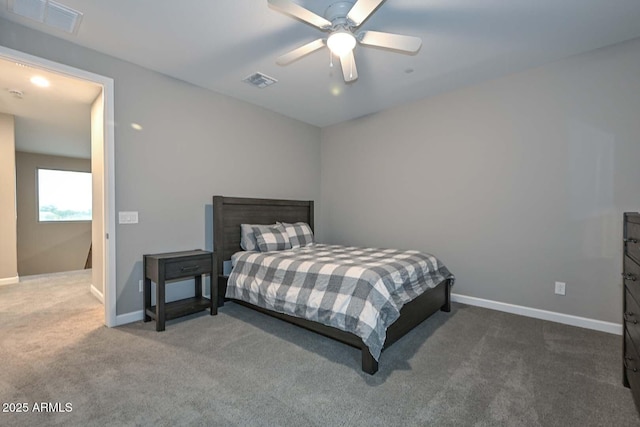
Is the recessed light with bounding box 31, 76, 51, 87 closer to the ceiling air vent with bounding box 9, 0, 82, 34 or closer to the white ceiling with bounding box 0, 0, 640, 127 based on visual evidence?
the white ceiling with bounding box 0, 0, 640, 127

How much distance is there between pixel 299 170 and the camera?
5043mm

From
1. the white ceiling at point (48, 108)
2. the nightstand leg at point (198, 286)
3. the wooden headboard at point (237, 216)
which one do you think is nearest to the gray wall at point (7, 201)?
the white ceiling at point (48, 108)

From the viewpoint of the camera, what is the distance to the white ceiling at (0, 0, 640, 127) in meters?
2.27

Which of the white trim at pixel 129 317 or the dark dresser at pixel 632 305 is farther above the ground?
the dark dresser at pixel 632 305

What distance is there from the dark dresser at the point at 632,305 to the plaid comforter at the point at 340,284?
1.37 meters

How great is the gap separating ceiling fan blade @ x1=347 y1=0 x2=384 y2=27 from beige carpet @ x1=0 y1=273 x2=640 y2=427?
2.49 m

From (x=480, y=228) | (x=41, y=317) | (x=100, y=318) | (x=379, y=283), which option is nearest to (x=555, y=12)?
(x=480, y=228)

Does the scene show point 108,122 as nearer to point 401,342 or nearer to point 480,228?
point 401,342

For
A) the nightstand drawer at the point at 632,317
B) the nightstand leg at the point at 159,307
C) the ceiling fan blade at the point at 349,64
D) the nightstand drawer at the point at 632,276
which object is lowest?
the nightstand leg at the point at 159,307

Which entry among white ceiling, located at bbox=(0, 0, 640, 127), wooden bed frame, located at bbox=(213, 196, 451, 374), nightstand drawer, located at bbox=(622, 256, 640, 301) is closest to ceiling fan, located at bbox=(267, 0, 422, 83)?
white ceiling, located at bbox=(0, 0, 640, 127)

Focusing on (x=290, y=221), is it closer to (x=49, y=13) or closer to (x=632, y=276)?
(x=49, y=13)

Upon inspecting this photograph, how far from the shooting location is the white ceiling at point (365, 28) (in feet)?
7.44

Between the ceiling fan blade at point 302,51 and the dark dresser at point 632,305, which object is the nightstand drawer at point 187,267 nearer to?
the ceiling fan blade at point 302,51

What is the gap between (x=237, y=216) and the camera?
3.95 meters
